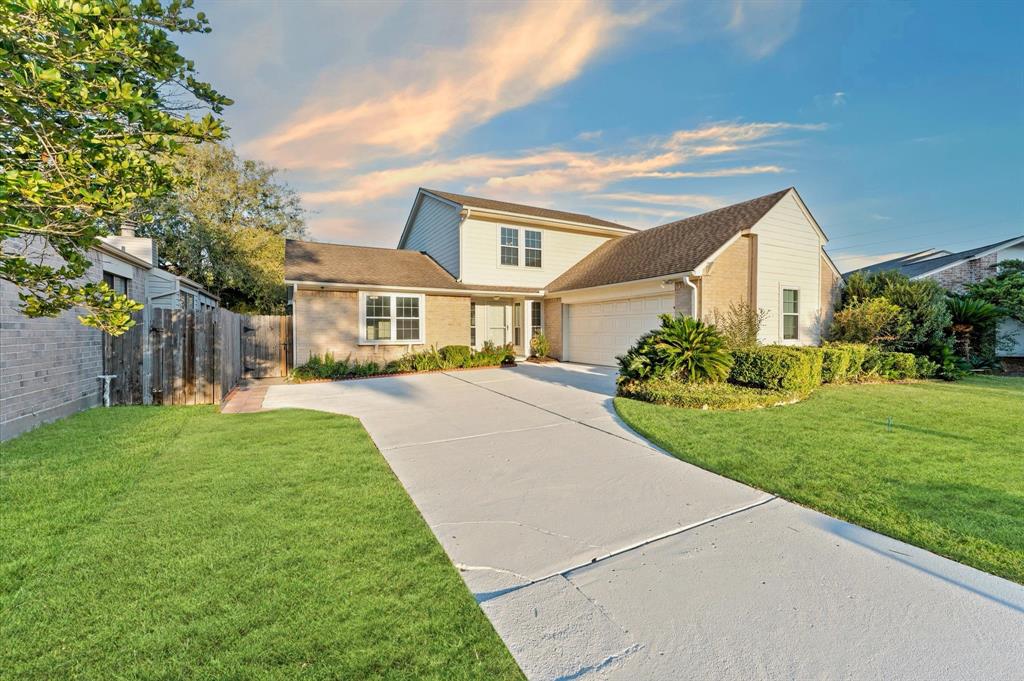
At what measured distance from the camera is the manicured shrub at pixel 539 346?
55.5 feet

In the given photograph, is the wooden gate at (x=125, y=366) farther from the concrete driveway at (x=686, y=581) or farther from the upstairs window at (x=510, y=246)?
the upstairs window at (x=510, y=246)

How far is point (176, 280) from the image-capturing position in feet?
44.4

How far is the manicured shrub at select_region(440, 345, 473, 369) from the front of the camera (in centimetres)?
1434

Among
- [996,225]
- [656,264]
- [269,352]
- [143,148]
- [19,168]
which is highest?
[996,225]

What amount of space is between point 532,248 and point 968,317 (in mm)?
13989

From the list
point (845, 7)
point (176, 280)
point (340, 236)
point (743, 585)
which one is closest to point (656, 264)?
point (845, 7)

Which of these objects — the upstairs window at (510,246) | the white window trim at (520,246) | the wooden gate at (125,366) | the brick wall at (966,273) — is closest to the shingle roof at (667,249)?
the white window trim at (520,246)

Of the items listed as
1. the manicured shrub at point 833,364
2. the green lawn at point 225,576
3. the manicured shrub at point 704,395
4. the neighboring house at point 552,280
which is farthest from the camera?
the neighboring house at point 552,280

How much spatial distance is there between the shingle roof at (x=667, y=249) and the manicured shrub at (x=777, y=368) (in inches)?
138

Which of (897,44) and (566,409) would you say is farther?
(897,44)

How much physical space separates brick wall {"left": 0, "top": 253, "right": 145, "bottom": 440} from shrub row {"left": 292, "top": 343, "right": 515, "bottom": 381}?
16.8ft

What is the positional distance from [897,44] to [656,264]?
25.8 ft

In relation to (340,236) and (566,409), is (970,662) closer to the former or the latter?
(566,409)

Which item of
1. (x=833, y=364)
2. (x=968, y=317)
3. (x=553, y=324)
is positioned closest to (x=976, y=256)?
(x=968, y=317)
